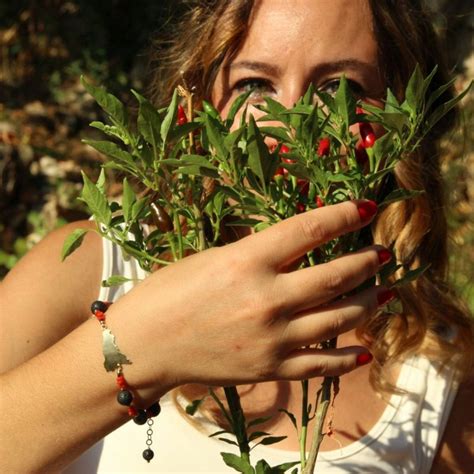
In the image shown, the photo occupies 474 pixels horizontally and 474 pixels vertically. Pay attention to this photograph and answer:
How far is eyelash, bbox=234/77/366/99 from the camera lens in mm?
1492

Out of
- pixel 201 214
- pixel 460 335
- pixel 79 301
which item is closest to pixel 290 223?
pixel 201 214

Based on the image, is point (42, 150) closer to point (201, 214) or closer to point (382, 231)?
point (382, 231)

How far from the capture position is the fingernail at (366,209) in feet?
2.85

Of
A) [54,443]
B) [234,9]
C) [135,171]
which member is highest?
[234,9]

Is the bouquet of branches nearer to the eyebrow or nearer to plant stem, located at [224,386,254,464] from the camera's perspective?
plant stem, located at [224,386,254,464]

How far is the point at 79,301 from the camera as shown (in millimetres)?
1640

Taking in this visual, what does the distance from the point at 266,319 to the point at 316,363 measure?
2.9 inches

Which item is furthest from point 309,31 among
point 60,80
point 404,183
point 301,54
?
point 60,80

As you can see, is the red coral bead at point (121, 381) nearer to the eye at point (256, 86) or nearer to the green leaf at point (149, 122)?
the green leaf at point (149, 122)

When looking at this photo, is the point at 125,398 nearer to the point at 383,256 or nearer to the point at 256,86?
the point at 383,256

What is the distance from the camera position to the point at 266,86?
151cm

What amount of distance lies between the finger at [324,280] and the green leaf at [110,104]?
24 cm

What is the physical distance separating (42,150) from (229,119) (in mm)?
2969

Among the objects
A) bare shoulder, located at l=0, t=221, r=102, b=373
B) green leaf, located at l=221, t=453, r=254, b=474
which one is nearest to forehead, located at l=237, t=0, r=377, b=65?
bare shoulder, located at l=0, t=221, r=102, b=373
